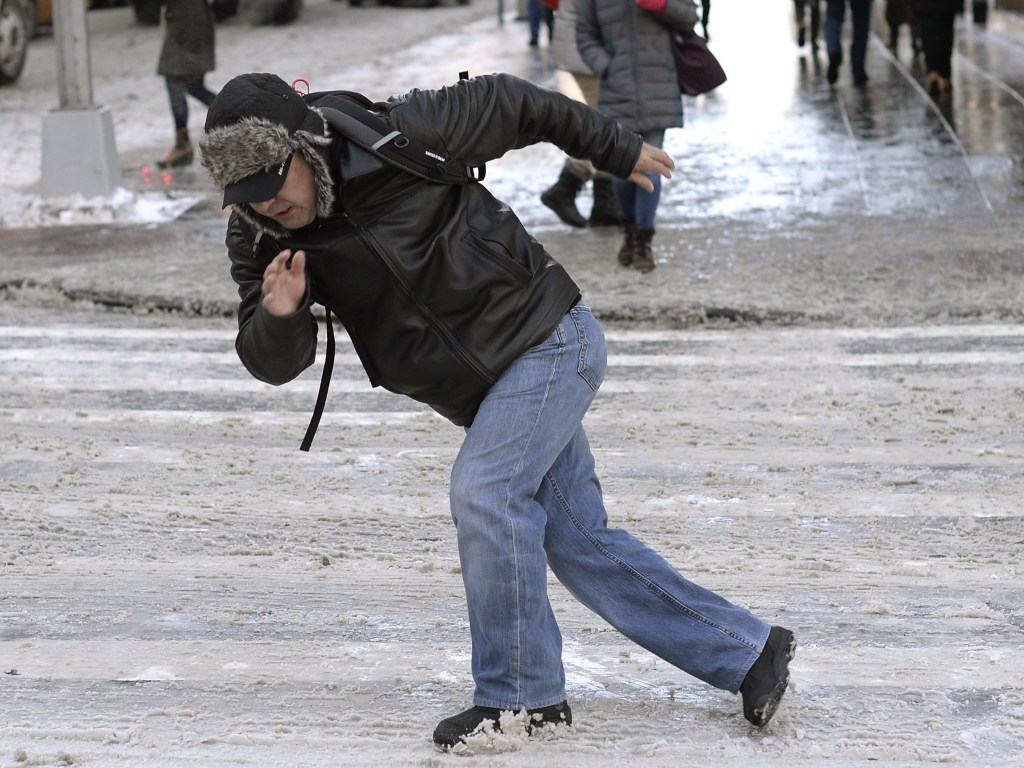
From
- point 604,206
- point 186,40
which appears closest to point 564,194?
point 604,206

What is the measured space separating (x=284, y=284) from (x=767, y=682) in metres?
1.44

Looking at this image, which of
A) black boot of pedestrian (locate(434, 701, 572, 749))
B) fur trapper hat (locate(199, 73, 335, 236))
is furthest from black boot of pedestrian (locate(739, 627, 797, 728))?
fur trapper hat (locate(199, 73, 335, 236))

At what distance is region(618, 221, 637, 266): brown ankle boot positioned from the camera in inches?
329

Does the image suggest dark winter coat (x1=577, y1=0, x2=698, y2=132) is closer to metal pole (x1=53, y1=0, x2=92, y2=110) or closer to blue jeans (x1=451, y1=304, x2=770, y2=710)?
metal pole (x1=53, y1=0, x2=92, y2=110)

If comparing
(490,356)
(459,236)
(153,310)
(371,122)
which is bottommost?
(153,310)

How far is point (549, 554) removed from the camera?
3428mm

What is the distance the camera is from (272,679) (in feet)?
12.3

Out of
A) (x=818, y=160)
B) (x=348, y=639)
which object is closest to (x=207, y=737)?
(x=348, y=639)

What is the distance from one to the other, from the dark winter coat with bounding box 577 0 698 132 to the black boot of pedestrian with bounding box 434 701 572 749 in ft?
17.0

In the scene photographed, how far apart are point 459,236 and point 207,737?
4.43 ft

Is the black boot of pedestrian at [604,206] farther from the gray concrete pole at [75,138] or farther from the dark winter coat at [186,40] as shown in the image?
the dark winter coat at [186,40]

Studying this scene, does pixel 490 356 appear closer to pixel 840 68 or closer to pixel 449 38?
pixel 840 68

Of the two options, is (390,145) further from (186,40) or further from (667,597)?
(186,40)

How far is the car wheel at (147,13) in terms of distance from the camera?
23.6 meters
